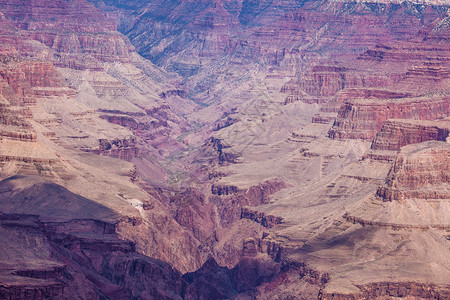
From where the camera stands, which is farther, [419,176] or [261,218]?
[261,218]

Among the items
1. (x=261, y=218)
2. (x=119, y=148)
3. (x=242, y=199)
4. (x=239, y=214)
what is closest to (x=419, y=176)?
(x=261, y=218)

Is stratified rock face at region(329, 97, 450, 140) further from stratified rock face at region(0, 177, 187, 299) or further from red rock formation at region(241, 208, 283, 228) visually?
stratified rock face at region(0, 177, 187, 299)

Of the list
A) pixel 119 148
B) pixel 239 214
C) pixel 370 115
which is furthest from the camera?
pixel 119 148

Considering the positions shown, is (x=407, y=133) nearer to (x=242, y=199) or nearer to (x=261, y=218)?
(x=261, y=218)

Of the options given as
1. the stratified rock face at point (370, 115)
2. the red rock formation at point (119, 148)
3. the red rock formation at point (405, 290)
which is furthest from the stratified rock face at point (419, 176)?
the red rock formation at point (119, 148)

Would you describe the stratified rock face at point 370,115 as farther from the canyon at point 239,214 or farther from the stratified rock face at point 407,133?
the stratified rock face at point 407,133

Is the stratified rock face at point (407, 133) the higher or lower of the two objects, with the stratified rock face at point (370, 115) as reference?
lower

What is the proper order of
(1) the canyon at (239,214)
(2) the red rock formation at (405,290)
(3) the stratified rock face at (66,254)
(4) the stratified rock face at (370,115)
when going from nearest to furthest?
(3) the stratified rock face at (66,254) → (2) the red rock formation at (405,290) → (1) the canyon at (239,214) → (4) the stratified rock face at (370,115)
